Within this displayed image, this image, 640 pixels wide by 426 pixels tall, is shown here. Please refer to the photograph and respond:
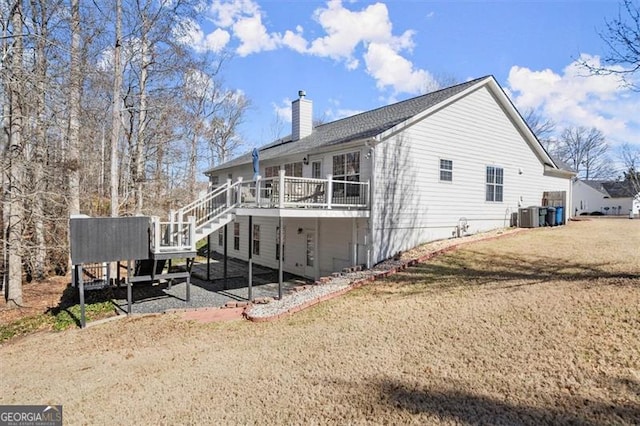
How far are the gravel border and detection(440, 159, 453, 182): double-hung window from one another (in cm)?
222

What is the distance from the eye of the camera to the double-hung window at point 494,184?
1428cm

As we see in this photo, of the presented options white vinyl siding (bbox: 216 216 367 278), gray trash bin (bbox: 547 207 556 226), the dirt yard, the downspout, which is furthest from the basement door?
gray trash bin (bbox: 547 207 556 226)

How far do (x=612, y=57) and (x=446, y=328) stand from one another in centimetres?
693

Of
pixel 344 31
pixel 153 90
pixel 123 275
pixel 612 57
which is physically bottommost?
pixel 123 275

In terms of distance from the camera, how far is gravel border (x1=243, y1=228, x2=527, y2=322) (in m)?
8.16

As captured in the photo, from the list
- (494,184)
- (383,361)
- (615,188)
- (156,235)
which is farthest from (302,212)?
(615,188)

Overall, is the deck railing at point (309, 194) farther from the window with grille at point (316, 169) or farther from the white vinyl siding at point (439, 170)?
the window with grille at point (316, 169)

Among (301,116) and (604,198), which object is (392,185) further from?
(604,198)

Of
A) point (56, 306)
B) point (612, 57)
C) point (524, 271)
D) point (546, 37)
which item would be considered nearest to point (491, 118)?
point (546, 37)

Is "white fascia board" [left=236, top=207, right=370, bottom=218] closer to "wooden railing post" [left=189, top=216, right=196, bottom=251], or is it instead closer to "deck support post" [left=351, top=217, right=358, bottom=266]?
"deck support post" [left=351, top=217, right=358, bottom=266]

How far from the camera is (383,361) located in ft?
16.9

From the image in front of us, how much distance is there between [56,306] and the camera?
1034 centimetres

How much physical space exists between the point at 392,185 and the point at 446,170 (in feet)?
8.68

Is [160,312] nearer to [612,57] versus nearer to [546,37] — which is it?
[612,57]
